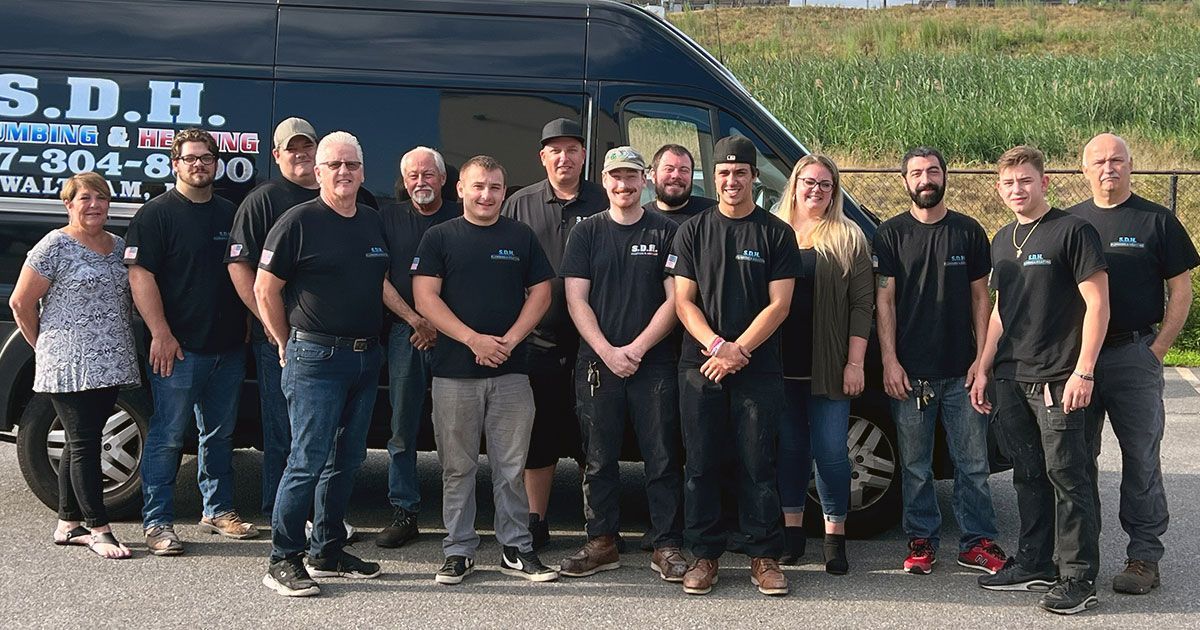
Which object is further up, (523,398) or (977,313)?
(977,313)

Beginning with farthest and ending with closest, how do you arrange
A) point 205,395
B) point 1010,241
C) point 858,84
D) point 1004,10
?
1. point 1004,10
2. point 858,84
3. point 205,395
4. point 1010,241

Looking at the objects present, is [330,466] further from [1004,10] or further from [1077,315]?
[1004,10]

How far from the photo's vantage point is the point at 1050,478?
5.45m

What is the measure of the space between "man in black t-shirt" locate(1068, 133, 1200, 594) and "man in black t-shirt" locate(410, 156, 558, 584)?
Answer: 2411mm

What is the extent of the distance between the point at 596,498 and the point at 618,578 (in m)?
0.37

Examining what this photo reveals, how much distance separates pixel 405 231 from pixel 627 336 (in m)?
1.19

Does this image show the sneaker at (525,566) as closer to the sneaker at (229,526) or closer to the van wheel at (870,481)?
the sneaker at (229,526)

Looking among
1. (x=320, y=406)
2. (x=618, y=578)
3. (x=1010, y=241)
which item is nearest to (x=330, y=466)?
(x=320, y=406)

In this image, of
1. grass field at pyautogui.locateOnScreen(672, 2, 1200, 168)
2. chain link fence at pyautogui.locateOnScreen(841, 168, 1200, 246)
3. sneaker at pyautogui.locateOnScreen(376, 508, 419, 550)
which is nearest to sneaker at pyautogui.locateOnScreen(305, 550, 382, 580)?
sneaker at pyautogui.locateOnScreen(376, 508, 419, 550)

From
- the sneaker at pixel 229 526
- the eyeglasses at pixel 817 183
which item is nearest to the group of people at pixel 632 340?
the eyeglasses at pixel 817 183

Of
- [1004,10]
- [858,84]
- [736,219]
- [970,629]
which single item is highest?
[1004,10]

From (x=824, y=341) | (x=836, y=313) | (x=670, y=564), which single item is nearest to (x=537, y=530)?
(x=670, y=564)

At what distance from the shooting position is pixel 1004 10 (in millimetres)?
40250

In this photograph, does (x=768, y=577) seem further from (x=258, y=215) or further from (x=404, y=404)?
(x=258, y=215)
